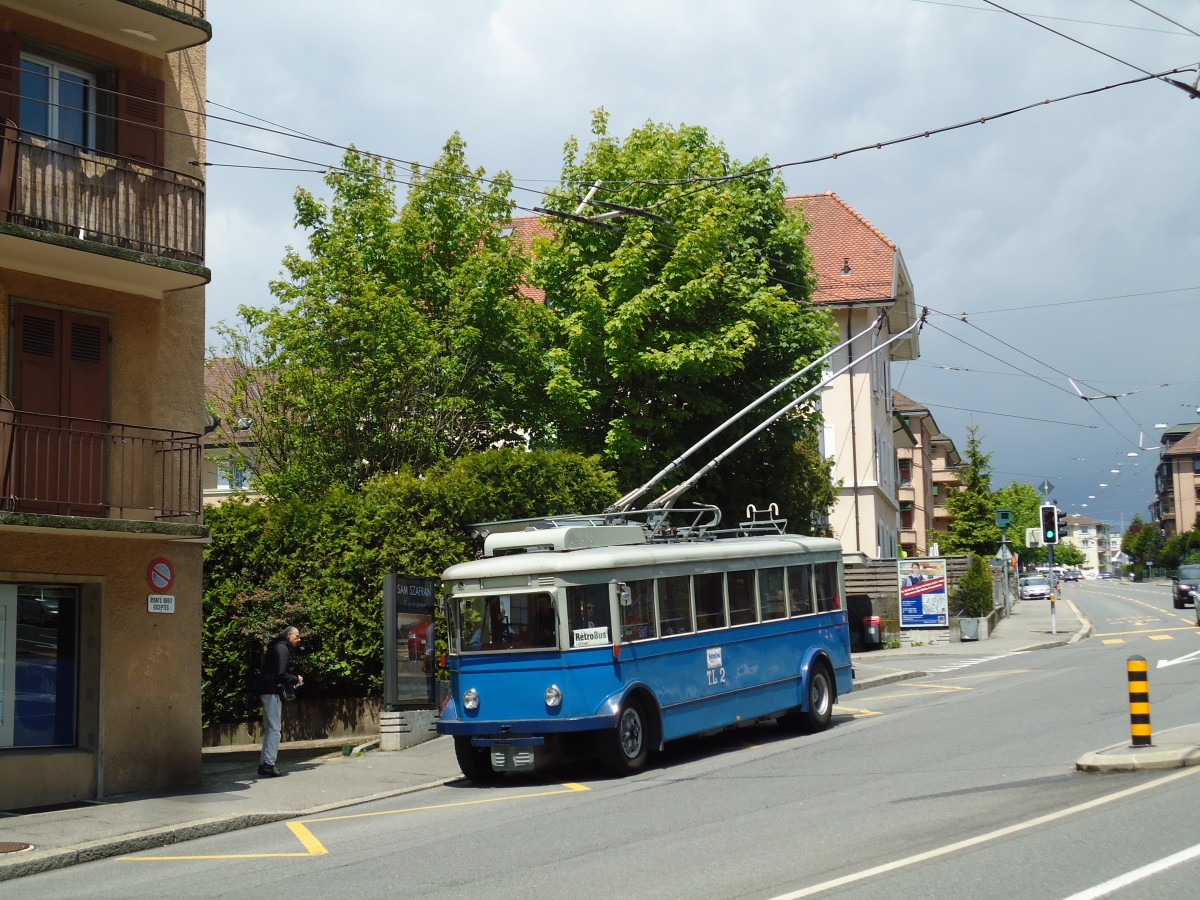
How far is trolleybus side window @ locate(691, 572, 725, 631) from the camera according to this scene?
17531mm

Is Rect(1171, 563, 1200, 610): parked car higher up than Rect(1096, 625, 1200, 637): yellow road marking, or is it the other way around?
Rect(1171, 563, 1200, 610): parked car

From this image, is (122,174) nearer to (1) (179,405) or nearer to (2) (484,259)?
(1) (179,405)

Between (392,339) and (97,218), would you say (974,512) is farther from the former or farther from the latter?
(97,218)

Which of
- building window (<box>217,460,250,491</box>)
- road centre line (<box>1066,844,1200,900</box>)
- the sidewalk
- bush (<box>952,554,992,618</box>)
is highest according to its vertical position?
building window (<box>217,460,250,491</box>)

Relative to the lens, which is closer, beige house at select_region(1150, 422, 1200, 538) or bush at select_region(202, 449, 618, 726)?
bush at select_region(202, 449, 618, 726)

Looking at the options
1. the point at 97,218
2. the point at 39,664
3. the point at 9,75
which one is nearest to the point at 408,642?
the point at 39,664

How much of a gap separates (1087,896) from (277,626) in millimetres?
15446

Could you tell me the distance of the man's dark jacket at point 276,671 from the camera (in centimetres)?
1736

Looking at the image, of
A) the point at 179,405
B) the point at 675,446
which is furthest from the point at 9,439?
the point at 675,446

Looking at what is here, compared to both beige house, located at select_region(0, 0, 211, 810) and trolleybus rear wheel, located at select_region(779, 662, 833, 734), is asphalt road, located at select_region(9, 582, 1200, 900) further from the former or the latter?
beige house, located at select_region(0, 0, 211, 810)

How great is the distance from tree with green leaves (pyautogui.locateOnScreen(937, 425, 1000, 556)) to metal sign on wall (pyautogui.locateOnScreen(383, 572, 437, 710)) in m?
64.1

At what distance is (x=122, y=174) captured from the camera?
16.3m

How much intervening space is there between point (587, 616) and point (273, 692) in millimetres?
4382

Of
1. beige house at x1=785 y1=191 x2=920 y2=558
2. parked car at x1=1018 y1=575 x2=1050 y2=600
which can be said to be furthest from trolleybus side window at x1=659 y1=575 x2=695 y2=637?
parked car at x1=1018 y1=575 x2=1050 y2=600
